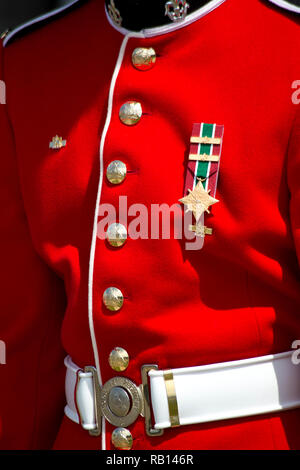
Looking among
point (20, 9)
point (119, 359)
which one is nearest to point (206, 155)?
point (119, 359)

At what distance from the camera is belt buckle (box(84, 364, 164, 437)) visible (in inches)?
51.0

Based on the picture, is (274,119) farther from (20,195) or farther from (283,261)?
(20,195)

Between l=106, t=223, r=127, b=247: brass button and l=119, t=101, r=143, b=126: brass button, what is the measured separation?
0.50ft

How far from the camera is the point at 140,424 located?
1.30 meters

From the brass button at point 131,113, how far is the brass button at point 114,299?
0.81 ft

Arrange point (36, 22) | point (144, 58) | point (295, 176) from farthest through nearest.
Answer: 1. point (36, 22)
2. point (144, 58)
3. point (295, 176)

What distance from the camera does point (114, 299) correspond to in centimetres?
131

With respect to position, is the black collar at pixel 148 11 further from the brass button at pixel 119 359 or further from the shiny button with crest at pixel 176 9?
the brass button at pixel 119 359

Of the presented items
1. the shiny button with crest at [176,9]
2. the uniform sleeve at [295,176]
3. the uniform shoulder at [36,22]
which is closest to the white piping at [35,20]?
the uniform shoulder at [36,22]

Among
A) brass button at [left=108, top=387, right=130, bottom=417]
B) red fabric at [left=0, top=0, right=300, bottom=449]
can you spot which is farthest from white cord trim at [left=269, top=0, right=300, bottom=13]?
brass button at [left=108, top=387, right=130, bottom=417]

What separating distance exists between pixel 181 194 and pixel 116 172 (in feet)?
0.34

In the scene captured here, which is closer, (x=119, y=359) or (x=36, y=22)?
(x=119, y=359)

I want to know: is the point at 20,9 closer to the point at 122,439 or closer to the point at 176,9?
the point at 176,9
